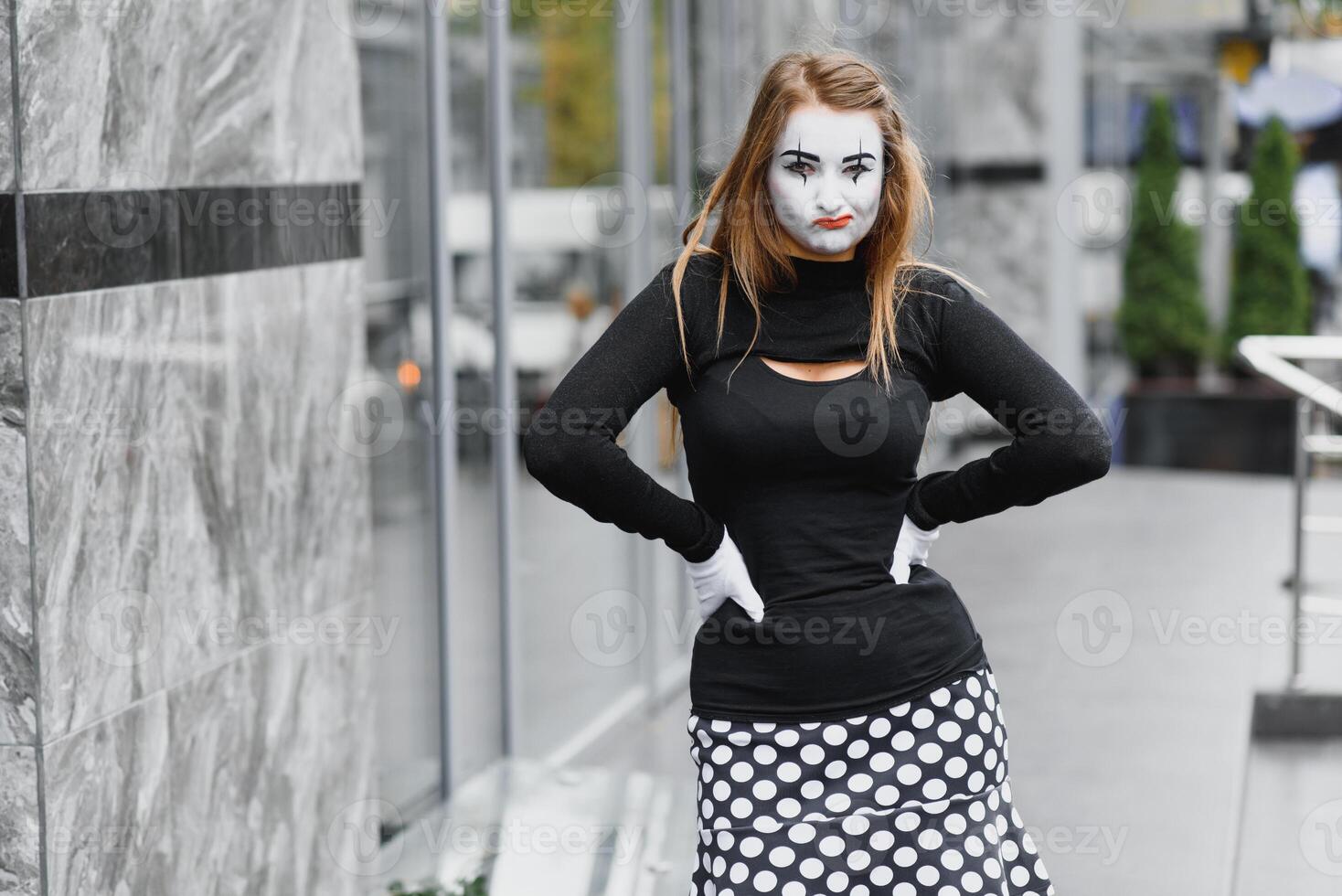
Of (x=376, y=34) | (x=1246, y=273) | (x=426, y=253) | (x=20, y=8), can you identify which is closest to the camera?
(x=20, y=8)

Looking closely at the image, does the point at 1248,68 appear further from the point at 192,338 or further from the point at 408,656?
the point at 192,338

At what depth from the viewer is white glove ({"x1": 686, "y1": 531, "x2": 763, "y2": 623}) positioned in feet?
7.13

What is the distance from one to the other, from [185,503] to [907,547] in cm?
125

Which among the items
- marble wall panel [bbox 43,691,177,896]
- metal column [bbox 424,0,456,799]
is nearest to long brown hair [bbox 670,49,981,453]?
marble wall panel [bbox 43,691,177,896]

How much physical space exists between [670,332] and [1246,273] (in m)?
13.9

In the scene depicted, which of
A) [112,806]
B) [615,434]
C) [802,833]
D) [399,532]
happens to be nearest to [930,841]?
[802,833]

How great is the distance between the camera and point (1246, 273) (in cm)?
1495

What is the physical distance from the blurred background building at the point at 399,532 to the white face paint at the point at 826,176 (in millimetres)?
276

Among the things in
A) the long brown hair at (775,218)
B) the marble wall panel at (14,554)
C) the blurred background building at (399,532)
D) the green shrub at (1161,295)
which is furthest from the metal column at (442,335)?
the green shrub at (1161,295)

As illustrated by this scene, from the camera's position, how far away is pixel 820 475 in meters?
2.16

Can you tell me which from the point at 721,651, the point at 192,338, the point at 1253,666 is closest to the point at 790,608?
the point at 721,651

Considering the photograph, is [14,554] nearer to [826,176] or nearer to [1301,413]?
[826,176]

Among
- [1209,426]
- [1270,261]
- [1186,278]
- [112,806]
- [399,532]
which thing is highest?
[1270,261]

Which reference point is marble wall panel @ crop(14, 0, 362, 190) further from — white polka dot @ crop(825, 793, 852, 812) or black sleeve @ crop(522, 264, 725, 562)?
white polka dot @ crop(825, 793, 852, 812)
